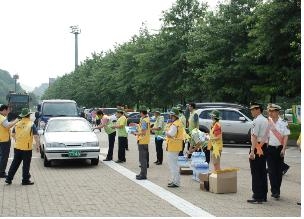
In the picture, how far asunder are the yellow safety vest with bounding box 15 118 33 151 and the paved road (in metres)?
0.86

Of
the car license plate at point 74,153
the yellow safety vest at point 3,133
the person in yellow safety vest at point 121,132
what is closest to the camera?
the yellow safety vest at point 3,133

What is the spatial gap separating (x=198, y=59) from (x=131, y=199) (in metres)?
22.7

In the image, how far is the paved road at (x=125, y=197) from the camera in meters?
8.24

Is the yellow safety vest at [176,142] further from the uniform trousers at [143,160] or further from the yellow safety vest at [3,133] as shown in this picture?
the yellow safety vest at [3,133]

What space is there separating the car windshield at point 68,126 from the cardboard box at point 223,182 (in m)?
6.46

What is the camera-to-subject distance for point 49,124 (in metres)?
16.0

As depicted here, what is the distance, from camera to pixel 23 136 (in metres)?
11.2

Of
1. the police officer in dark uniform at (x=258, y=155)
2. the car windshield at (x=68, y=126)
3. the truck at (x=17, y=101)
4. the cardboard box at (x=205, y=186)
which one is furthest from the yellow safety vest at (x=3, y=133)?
the truck at (x=17, y=101)

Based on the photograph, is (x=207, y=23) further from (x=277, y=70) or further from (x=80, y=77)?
(x=80, y=77)

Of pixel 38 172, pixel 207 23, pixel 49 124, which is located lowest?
pixel 38 172

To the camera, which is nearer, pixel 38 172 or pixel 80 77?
pixel 38 172

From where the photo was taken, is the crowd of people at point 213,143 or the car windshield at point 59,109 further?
the car windshield at point 59,109

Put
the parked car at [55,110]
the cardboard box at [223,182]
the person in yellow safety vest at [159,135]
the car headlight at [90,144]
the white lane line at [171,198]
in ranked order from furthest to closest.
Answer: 1. the parked car at [55,110]
2. the person in yellow safety vest at [159,135]
3. the car headlight at [90,144]
4. the cardboard box at [223,182]
5. the white lane line at [171,198]

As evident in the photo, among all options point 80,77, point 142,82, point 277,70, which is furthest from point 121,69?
point 80,77
